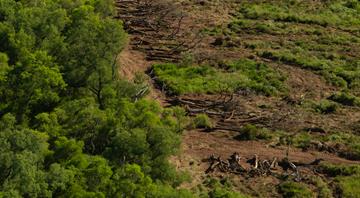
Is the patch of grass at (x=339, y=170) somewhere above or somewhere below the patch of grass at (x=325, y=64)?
below

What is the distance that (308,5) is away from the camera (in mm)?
65438

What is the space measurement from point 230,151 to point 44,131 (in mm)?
14455

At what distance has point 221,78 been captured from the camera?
50781 mm

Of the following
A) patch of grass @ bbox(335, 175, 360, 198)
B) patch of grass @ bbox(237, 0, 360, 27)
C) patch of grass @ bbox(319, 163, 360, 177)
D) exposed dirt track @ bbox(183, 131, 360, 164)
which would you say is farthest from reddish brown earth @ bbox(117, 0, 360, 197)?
patch of grass @ bbox(237, 0, 360, 27)

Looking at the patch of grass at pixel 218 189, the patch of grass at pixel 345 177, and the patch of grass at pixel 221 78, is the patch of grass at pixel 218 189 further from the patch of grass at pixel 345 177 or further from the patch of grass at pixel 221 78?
the patch of grass at pixel 221 78

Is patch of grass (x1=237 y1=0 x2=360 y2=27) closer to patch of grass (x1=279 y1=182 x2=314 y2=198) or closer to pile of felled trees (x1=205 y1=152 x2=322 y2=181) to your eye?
pile of felled trees (x1=205 y1=152 x2=322 y2=181)

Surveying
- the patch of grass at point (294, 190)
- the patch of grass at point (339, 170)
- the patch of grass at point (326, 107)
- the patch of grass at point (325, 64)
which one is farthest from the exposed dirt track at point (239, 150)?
the patch of grass at point (325, 64)

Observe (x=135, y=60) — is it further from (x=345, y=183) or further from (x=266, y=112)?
(x=345, y=183)

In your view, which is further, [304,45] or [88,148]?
[304,45]

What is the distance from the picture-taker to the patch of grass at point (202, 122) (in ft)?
148

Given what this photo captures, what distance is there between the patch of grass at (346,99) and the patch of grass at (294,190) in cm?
1148

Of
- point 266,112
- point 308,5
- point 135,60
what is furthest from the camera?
point 308,5

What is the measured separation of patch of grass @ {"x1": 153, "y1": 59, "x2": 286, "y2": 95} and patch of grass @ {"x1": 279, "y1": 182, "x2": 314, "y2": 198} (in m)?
11.7

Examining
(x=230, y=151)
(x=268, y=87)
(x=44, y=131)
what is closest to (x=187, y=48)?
(x=268, y=87)
